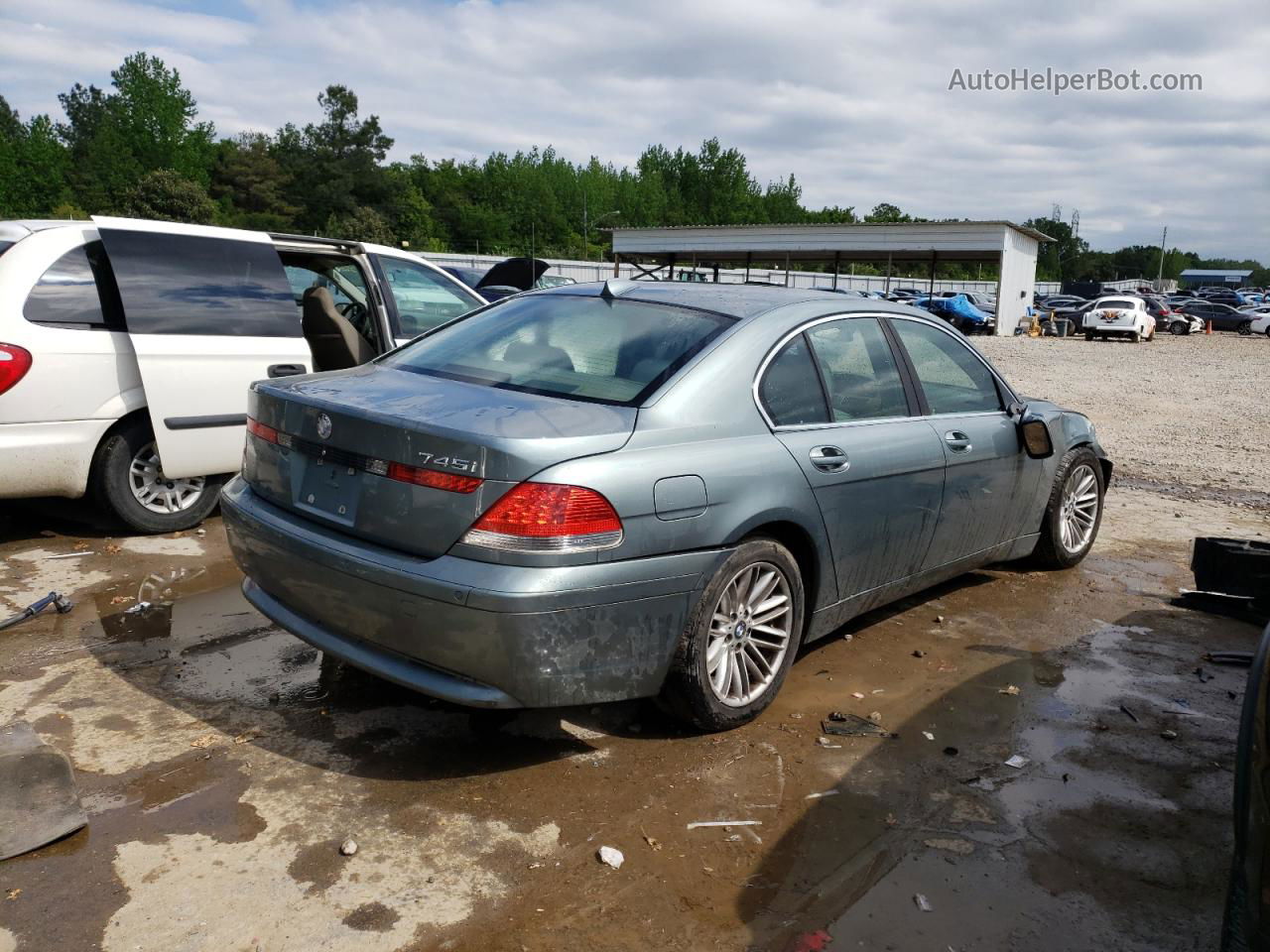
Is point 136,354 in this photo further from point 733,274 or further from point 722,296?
point 733,274

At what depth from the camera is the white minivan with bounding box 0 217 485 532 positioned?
5.45m

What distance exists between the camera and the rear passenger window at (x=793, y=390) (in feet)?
13.1

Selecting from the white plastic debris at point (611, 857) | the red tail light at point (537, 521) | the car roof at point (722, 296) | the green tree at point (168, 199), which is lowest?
the white plastic debris at point (611, 857)

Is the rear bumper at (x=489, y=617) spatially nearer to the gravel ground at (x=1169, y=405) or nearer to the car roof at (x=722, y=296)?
the car roof at (x=722, y=296)

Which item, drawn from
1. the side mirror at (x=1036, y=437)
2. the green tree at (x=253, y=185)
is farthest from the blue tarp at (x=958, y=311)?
the green tree at (x=253, y=185)

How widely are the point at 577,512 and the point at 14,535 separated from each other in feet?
15.1

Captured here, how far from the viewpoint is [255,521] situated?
3746mm

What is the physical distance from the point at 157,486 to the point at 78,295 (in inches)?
46.8

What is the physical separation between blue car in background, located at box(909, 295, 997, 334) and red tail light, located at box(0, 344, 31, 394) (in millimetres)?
39625

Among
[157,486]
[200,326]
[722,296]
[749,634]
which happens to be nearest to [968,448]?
[722,296]

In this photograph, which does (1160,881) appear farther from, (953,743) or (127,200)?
(127,200)

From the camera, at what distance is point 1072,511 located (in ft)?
20.4

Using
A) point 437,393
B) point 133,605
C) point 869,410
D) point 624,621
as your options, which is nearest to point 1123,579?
point 869,410

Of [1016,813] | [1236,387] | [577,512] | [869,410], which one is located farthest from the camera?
[1236,387]
